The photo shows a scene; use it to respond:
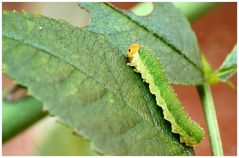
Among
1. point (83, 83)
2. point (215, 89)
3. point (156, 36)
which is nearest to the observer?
point (83, 83)

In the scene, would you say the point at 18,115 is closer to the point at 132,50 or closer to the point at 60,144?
the point at 132,50

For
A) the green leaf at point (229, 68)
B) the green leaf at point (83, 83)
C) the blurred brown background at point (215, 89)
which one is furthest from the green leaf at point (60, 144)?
the green leaf at point (83, 83)

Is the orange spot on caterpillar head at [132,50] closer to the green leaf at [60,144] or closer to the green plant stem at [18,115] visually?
the green plant stem at [18,115]

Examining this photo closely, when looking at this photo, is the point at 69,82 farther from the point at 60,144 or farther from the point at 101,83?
the point at 60,144

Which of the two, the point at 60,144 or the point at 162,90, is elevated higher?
the point at 162,90

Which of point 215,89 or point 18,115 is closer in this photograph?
point 18,115

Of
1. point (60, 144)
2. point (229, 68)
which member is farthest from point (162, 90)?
point (60, 144)
